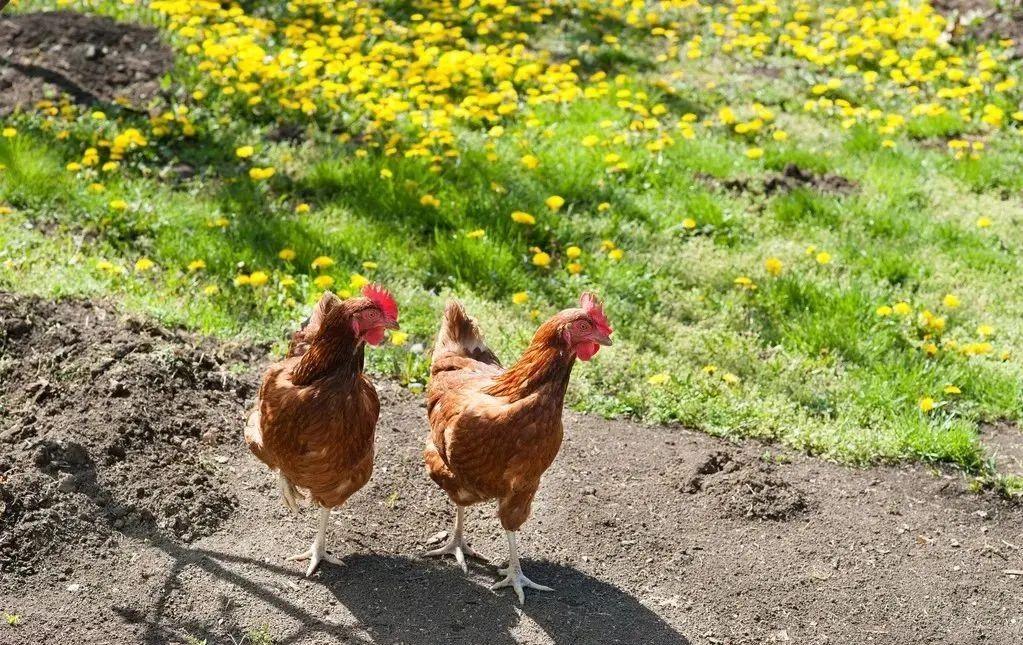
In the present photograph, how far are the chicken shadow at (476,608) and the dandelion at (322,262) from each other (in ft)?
7.62

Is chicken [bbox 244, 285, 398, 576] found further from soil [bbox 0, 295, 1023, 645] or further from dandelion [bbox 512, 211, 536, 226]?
dandelion [bbox 512, 211, 536, 226]

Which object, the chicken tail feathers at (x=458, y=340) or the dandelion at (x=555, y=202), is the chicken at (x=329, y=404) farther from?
the dandelion at (x=555, y=202)

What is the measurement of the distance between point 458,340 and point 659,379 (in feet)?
5.07

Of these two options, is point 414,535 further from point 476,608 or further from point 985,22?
point 985,22

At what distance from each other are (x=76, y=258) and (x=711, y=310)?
3.81 metres

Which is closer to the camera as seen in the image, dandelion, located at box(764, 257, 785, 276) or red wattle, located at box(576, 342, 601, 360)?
red wattle, located at box(576, 342, 601, 360)

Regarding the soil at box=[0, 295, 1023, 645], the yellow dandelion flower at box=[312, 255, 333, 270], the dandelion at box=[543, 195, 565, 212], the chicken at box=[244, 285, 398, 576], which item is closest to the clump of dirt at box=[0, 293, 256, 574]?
the soil at box=[0, 295, 1023, 645]

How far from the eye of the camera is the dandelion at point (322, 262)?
6.57 m

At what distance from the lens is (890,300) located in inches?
269

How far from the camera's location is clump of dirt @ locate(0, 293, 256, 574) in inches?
180

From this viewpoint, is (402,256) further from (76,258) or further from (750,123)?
(750,123)

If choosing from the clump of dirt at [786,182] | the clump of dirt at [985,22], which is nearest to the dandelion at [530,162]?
the clump of dirt at [786,182]

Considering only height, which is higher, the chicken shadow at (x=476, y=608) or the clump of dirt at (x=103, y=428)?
the clump of dirt at (x=103, y=428)

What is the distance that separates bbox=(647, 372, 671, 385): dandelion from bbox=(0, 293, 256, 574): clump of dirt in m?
2.13
